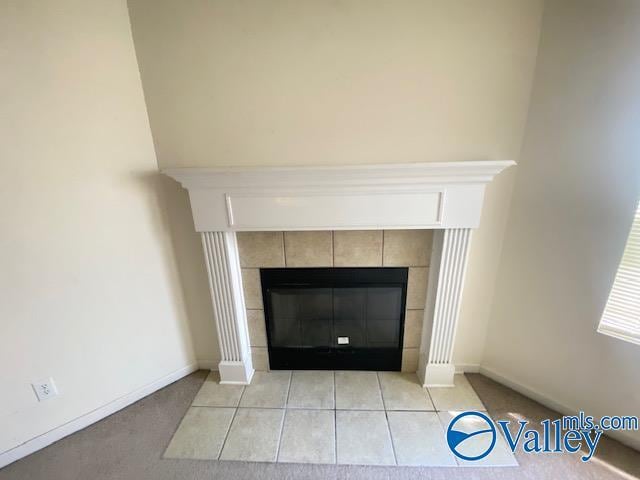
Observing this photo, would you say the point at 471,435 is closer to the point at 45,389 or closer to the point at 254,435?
the point at 254,435

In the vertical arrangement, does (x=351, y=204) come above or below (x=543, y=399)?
above

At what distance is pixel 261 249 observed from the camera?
179 cm

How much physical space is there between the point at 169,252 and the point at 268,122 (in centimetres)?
104

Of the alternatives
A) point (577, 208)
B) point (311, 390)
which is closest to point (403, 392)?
point (311, 390)

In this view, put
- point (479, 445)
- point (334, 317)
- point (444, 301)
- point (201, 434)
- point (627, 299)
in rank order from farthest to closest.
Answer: point (334, 317) < point (444, 301) < point (201, 434) < point (479, 445) < point (627, 299)

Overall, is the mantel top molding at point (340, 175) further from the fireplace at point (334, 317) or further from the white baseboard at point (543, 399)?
the white baseboard at point (543, 399)

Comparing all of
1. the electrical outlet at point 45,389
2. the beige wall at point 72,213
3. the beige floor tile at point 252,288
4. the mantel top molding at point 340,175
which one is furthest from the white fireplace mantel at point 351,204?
the electrical outlet at point 45,389

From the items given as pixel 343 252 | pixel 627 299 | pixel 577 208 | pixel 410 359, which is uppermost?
pixel 577 208

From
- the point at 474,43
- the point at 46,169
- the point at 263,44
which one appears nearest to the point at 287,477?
the point at 46,169

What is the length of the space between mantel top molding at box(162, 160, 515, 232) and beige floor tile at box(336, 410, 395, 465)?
1.14m

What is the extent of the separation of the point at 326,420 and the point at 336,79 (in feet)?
6.34

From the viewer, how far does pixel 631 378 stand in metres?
1.40

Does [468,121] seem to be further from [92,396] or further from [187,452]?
[92,396]

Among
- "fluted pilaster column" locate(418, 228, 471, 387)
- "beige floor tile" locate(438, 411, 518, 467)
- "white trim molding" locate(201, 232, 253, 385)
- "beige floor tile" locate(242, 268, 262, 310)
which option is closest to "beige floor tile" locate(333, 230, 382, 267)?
"fluted pilaster column" locate(418, 228, 471, 387)
